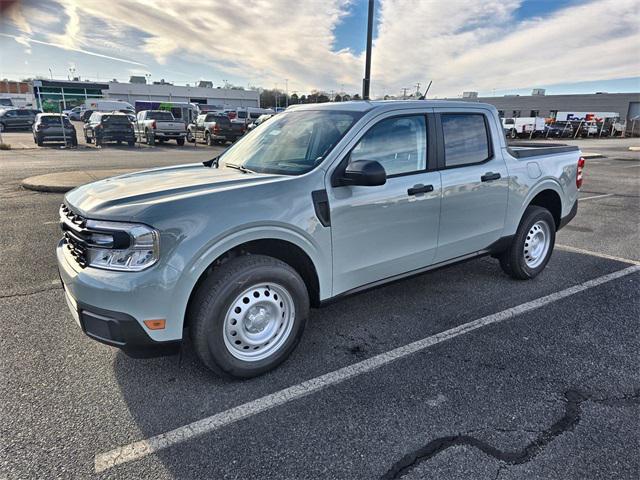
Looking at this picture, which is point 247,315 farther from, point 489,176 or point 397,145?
point 489,176

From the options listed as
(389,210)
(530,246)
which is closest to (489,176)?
(530,246)

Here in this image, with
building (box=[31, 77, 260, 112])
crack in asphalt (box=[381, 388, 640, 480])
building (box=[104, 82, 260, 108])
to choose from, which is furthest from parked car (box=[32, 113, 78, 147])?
building (box=[31, 77, 260, 112])

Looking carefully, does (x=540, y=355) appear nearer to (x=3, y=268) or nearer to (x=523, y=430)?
(x=523, y=430)

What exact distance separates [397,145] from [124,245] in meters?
2.22

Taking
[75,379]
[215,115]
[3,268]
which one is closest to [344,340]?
[75,379]

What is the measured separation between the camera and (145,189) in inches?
115

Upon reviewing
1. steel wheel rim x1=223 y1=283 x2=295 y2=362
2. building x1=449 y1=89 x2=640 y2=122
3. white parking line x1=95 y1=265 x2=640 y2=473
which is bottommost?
white parking line x1=95 y1=265 x2=640 y2=473

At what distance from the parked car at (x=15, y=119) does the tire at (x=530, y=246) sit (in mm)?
37717

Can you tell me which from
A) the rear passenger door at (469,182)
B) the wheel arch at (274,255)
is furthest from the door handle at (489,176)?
the wheel arch at (274,255)

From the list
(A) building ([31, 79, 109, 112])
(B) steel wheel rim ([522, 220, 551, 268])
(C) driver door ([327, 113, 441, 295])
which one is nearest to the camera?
(C) driver door ([327, 113, 441, 295])

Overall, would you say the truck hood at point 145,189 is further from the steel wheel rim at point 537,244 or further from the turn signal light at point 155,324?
the steel wheel rim at point 537,244

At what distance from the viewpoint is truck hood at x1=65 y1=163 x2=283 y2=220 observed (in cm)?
260

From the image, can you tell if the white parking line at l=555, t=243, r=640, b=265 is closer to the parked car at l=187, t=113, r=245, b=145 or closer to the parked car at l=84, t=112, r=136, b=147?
the parked car at l=187, t=113, r=245, b=145

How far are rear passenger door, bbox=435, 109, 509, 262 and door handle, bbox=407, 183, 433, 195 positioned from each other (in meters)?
0.21
